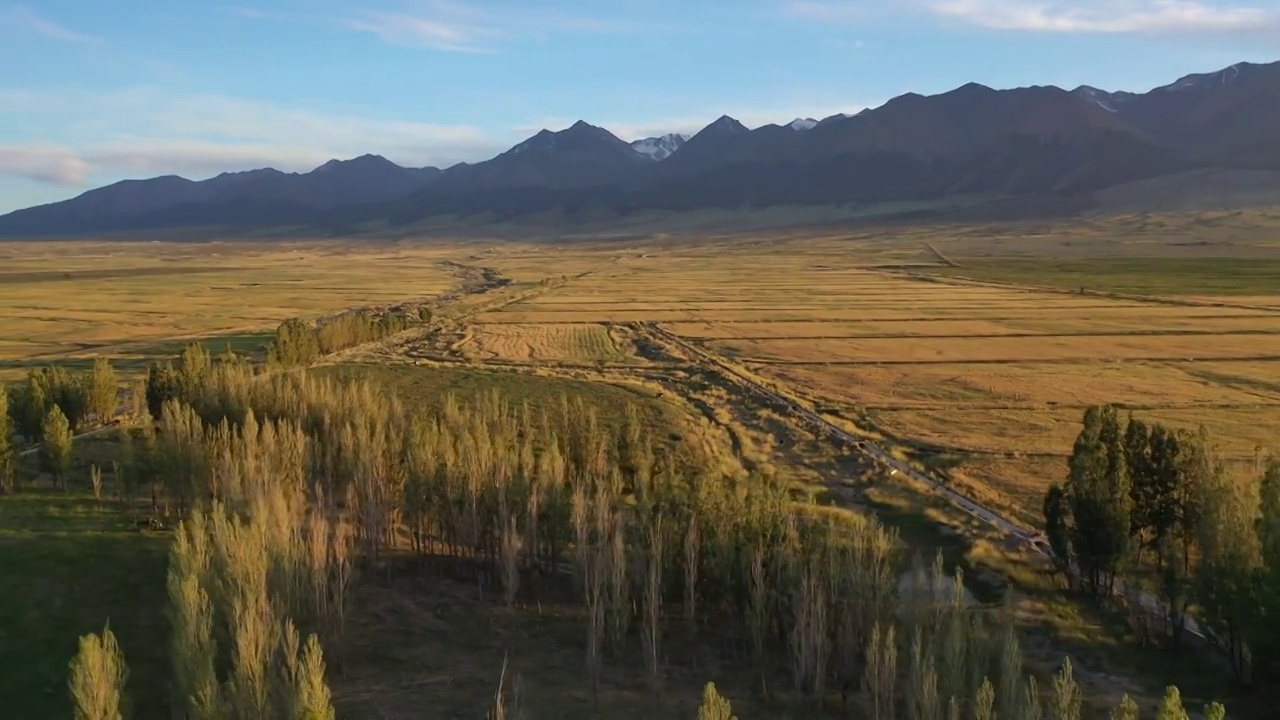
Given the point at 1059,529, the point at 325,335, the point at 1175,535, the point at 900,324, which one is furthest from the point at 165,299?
the point at 1175,535

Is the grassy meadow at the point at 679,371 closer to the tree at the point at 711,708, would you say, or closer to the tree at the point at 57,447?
the tree at the point at 57,447

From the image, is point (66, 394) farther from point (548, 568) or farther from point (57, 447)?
point (548, 568)

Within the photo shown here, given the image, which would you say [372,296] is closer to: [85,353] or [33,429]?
[85,353]

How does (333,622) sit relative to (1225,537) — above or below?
below

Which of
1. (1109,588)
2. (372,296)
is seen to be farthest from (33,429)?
(372,296)

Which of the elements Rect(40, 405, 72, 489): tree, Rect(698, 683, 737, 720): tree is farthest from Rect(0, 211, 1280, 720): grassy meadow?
Rect(698, 683, 737, 720): tree
